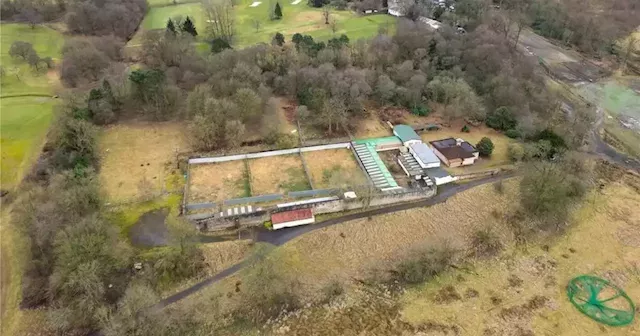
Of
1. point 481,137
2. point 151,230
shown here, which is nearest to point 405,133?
point 481,137

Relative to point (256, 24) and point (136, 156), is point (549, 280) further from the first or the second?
point (256, 24)

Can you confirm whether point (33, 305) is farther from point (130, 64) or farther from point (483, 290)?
point (130, 64)

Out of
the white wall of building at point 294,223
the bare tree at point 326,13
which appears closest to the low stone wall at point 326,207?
the white wall of building at point 294,223

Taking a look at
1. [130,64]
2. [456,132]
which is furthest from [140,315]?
[130,64]

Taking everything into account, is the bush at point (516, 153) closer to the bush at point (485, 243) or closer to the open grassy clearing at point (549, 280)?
the open grassy clearing at point (549, 280)

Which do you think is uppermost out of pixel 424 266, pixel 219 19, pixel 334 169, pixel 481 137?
pixel 219 19

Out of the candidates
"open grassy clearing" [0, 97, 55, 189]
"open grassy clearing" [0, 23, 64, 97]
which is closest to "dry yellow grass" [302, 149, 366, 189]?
"open grassy clearing" [0, 97, 55, 189]
